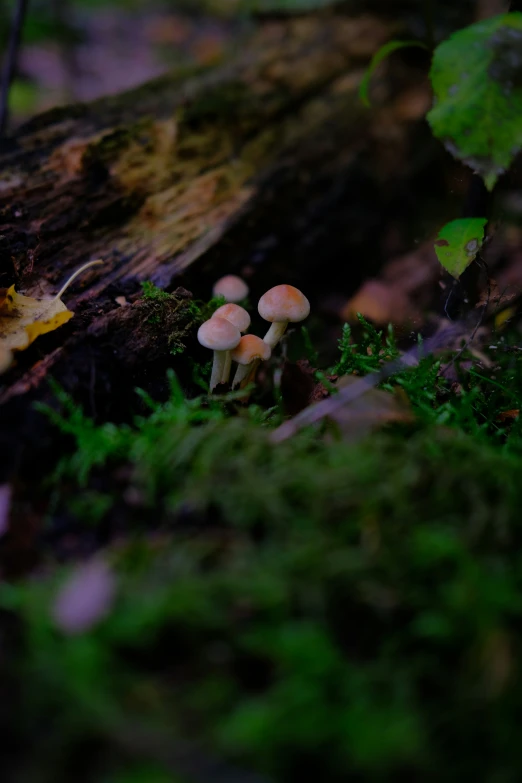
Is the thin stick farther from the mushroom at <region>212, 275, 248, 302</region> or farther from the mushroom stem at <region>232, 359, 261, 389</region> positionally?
the mushroom stem at <region>232, 359, 261, 389</region>

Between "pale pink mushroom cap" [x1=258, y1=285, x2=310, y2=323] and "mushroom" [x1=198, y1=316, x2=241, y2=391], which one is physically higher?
"mushroom" [x1=198, y1=316, x2=241, y2=391]

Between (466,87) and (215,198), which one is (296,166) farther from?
(466,87)

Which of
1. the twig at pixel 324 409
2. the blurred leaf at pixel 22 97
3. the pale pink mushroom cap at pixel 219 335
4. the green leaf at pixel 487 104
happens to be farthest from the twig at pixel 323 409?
the blurred leaf at pixel 22 97

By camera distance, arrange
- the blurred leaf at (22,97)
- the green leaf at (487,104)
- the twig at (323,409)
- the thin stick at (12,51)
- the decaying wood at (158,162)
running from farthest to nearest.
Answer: the blurred leaf at (22,97) → the thin stick at (12,51) → the decaying wood at (158,162) → the green leaf at (487,104) → the twig at (323,409)

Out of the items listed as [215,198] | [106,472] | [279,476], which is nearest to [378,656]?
[279,476]

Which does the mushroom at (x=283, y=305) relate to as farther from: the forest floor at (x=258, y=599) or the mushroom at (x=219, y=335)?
the forest floor at (x=258, y=599)

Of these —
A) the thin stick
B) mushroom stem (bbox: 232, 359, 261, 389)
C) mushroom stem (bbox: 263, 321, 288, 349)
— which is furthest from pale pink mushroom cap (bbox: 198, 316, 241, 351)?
the thin stick
